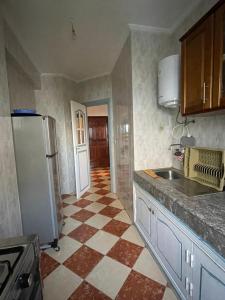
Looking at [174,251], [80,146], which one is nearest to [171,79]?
[174,251]

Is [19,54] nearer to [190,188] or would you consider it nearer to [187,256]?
[190,188]

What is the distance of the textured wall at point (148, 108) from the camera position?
1.93m

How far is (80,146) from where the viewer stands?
330cm

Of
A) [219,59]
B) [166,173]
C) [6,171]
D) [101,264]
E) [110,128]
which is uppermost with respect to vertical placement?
[219,59]

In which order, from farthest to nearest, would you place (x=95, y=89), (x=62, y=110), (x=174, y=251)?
(x=95, y=89), (x=62, y=110), (x=174, y=251)

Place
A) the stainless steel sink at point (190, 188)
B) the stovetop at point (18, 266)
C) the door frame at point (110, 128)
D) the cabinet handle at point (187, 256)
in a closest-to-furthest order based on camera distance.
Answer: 1. the stovetop at point (18, 266)
2. the cabinet handle at point (187, 256)
3. the stainless steel sink at point (190, 188)
4. the door frame at point (110, 128)

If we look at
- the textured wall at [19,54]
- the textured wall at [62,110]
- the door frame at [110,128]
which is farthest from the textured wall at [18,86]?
the door frame at [110,128]

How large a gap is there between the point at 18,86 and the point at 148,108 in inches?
70.6

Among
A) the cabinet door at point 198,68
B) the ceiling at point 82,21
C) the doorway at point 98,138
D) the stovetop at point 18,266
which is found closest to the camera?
the stovetop at point 18,266

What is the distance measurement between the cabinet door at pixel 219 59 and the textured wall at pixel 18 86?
1952 mm

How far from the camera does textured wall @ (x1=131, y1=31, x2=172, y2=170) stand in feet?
6.32

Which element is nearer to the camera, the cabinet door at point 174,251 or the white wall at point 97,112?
the cabinet door at point 174,251

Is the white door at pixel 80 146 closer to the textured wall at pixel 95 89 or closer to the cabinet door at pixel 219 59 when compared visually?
the textured wall at pixel 95 89

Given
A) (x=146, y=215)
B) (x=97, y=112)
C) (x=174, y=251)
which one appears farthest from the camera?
(x=97, y=112)
